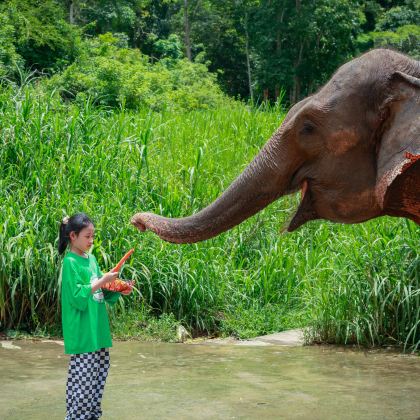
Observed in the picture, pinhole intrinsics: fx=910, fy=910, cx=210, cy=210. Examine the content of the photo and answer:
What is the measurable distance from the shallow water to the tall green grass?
1.49 feet

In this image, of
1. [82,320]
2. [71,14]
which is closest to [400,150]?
[82,320]

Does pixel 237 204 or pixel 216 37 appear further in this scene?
pixel 216 37

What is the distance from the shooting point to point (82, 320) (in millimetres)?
4250

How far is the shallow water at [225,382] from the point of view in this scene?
5000mm

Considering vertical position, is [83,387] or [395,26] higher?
[395,26]

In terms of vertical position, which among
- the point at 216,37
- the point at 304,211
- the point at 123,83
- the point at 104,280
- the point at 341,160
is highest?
the point at 216,37

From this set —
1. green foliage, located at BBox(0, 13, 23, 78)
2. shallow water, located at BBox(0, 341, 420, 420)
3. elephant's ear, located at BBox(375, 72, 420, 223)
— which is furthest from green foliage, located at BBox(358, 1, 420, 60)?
elephant's ear, located at BBox(375, 72, 420, 223)

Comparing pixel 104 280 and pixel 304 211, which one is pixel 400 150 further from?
pixel 104 280

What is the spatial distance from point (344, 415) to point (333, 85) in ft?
6.67

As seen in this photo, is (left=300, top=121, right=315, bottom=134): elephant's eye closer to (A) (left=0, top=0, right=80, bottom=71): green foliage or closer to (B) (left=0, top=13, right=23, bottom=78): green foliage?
(B) (left=0, top=13, right=23, bottom=78): green foliage

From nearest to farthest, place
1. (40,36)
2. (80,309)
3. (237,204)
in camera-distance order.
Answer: (237,204), (80,309), (40,36)

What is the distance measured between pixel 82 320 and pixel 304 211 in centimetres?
120

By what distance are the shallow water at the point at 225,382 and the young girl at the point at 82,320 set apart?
0.61 m

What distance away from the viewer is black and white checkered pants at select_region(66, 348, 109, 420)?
14.0ft
